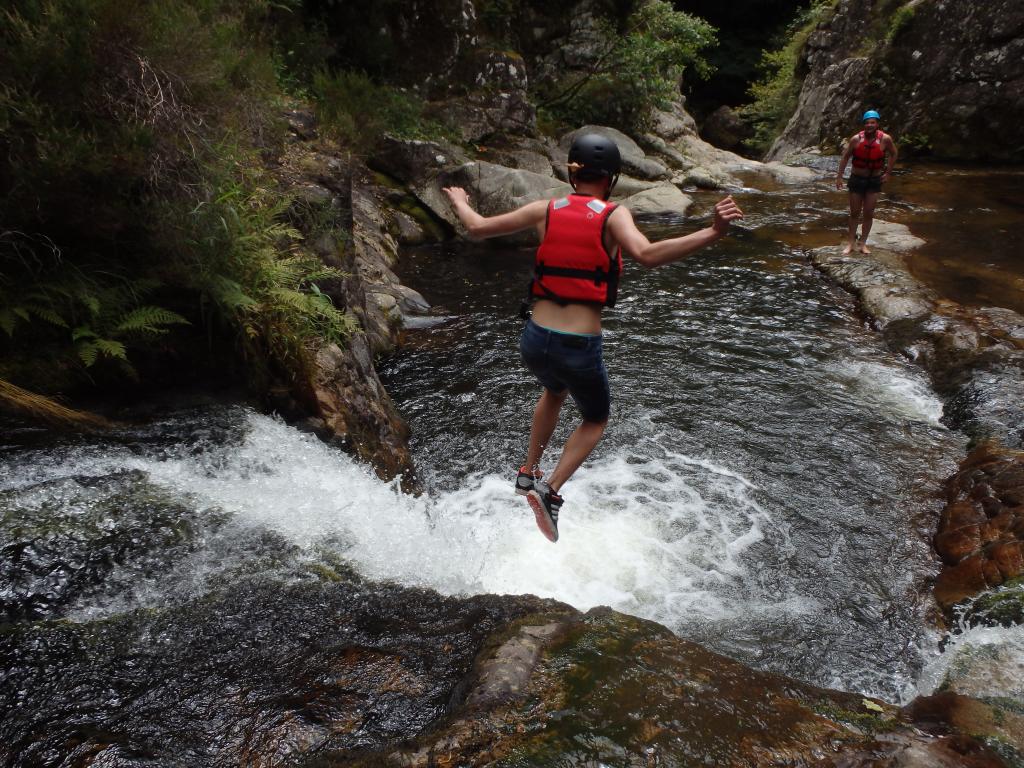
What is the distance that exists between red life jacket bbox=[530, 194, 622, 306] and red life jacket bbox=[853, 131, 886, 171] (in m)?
8.03

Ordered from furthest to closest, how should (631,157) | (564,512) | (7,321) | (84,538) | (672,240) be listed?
(631,157)
(564,512)
(7,321)
(84,538)
(672,240)

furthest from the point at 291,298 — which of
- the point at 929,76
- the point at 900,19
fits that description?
the point at 900,19

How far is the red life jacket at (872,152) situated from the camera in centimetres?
947

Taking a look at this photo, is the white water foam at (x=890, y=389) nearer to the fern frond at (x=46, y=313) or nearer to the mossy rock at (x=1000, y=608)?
the mossy rock at (x=1000, y=608)

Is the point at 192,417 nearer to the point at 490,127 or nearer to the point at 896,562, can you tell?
the point at 896,562

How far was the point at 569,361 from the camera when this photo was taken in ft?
11.9

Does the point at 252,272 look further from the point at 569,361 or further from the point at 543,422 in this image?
the point at 569,361

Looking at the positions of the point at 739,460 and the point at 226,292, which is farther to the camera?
the point at 739,460

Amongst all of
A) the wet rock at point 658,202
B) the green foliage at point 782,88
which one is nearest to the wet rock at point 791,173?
the wet rock at point 658,202

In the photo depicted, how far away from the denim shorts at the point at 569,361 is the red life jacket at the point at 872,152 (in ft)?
26.3

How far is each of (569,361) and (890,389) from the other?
455cm

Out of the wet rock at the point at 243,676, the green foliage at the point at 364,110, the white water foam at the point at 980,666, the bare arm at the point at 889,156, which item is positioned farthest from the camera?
the green foliage at the point at 364,110

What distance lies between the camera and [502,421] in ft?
20.3

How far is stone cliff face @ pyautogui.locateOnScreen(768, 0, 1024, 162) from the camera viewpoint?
15.8m
